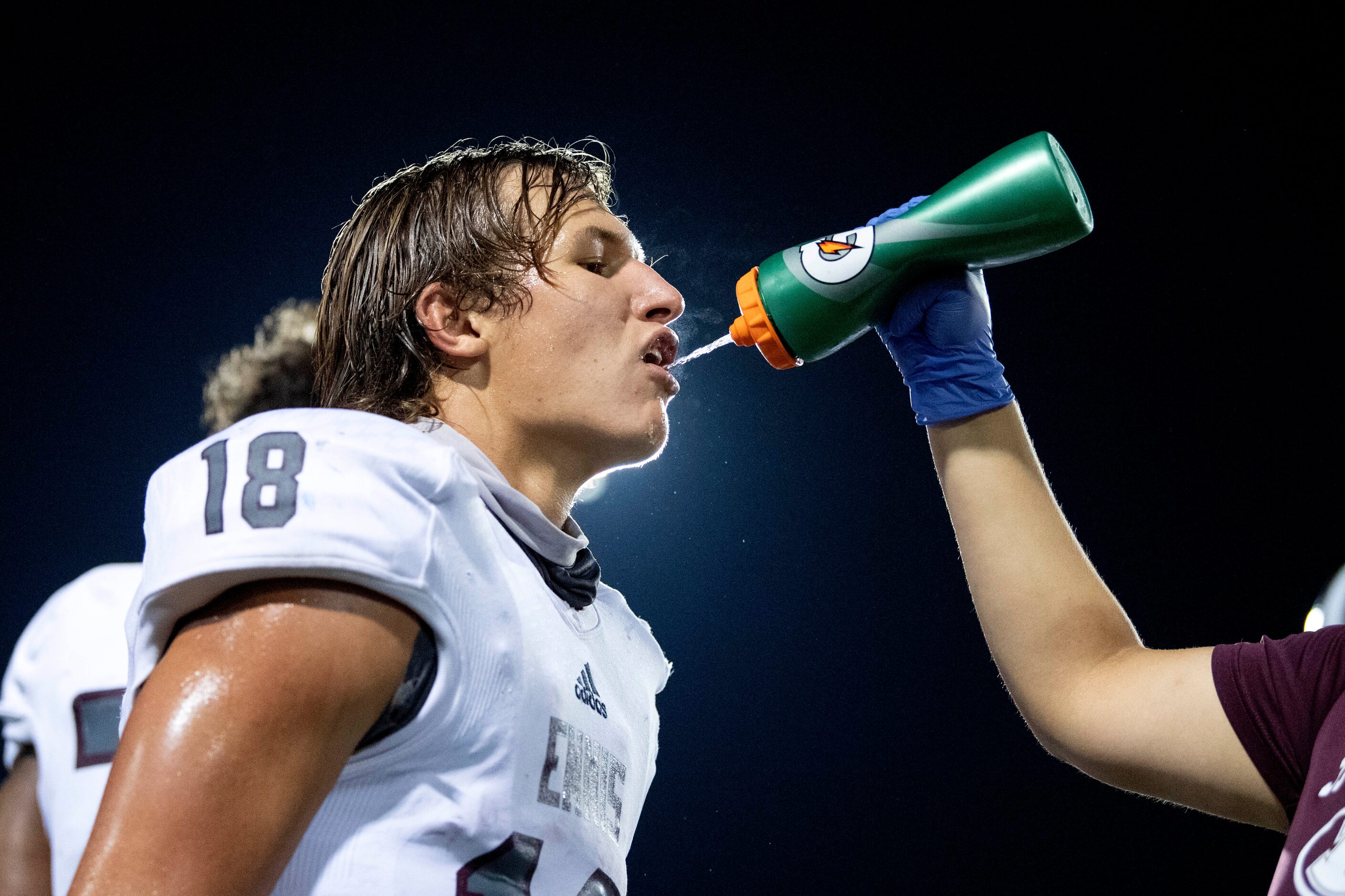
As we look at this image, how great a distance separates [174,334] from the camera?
231cm

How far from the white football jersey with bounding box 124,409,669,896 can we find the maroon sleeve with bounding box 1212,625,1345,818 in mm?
510

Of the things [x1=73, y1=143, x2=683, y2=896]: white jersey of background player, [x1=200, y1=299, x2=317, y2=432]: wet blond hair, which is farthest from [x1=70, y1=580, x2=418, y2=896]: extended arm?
[x1=200, y1=299, x2=317, y2=432]: wet blond hair

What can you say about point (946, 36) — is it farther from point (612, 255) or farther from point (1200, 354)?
point (612, 255)

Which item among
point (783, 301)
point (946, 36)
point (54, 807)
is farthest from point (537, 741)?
point (946, 36)

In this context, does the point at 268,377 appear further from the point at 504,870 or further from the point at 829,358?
the point at 829,358

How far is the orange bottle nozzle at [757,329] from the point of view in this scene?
960mm

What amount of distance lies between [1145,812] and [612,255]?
6.65 ft

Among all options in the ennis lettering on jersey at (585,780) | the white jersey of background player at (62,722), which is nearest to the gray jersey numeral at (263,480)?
the ennis lettering on jersey at (585,780)

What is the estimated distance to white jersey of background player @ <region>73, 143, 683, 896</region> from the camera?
483mm

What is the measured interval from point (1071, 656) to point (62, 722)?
3.28 ft

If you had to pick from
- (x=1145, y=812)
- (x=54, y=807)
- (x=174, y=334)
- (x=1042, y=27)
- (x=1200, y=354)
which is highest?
(x=1042, y=27)

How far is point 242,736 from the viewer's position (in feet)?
1.59

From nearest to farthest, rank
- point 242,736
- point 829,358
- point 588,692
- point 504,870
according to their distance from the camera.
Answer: point 242,736 < point 504,870 < point 588,692 < point 829,358

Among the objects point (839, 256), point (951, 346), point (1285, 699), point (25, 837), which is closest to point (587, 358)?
point (839, 256)
